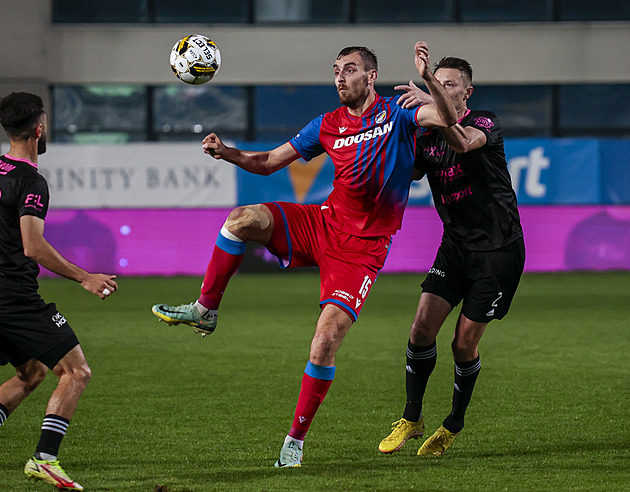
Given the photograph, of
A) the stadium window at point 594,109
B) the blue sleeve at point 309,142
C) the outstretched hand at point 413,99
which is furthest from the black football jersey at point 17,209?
the stadium window at point 594,109

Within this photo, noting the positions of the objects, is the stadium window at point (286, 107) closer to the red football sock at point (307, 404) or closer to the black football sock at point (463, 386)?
the black football sock at point (463, 386)

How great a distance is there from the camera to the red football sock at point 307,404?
5.22m

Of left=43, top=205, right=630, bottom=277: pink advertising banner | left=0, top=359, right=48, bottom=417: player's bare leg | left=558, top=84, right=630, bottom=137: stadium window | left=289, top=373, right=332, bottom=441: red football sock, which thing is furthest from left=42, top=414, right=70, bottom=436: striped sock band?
left=558, top=84, right=630, bottom=137: stadium window

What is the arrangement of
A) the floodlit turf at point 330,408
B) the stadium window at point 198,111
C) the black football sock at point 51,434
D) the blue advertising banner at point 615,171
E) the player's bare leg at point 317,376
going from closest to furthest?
the black football sock at point 51,434, the floodlit turf at point 330,408, the player's bare leg at point 317,376, the blue advertising banner at point 615,171, the stadium window at point 198,111

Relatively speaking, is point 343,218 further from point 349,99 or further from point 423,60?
point 423,60

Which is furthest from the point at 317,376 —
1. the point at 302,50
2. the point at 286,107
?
the point at 302,50

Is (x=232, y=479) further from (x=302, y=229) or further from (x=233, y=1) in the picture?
(x=233, y=1)

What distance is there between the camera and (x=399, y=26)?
2025cm

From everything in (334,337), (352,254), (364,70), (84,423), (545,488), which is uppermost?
(364,70)

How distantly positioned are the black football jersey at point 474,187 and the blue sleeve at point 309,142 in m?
0.59

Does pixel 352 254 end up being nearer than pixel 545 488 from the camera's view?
No

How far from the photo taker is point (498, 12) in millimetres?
20484

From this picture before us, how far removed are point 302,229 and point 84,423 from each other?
2.05 meters

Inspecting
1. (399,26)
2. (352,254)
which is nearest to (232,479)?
(352,254)
